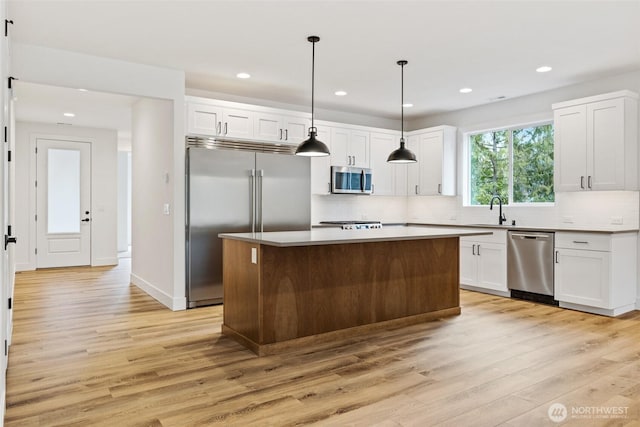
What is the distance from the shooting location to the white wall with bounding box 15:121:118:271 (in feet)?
25.1

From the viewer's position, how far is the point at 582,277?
15.3ft

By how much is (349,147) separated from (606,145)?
122 inches

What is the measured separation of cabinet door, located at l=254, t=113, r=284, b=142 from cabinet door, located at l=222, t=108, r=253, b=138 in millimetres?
94

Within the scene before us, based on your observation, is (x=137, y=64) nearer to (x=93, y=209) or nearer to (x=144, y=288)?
(x=144, y=288)

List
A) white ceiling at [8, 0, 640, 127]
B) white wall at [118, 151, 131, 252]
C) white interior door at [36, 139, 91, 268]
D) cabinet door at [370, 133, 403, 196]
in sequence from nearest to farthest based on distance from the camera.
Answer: white ceiling at [8, 0, 640, 127] < cabinet door at [370, 133, 403, 196] < white interior door at [36, 139, 91, 268] < white wall at [118, 151, 131, 252]

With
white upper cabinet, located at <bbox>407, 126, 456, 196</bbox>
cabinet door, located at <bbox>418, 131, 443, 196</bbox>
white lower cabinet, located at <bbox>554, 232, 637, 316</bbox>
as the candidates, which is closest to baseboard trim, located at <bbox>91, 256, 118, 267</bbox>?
white upper cabinet, located at <bbox>407, 126, 456, 196</bbox>

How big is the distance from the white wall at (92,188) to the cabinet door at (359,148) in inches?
188

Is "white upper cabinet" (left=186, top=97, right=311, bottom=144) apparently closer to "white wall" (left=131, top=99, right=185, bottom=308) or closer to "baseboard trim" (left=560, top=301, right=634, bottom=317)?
"white wall" (left=131, top=99, right=185, bottom=308)

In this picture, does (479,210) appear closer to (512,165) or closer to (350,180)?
(512,165)

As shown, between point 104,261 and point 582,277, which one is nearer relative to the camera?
point 582,277

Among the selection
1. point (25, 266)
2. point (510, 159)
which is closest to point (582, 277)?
point (510, 159)

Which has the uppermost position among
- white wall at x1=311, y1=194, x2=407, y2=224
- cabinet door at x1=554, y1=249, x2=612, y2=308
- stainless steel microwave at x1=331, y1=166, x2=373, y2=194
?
stainless steel microwave at x1=331, y1=166, x2=373, y2=194

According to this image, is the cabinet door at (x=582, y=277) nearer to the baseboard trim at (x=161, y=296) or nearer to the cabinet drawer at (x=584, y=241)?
the cabinet drawer at (x=584, y=241)

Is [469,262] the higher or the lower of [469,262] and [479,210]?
the lower
